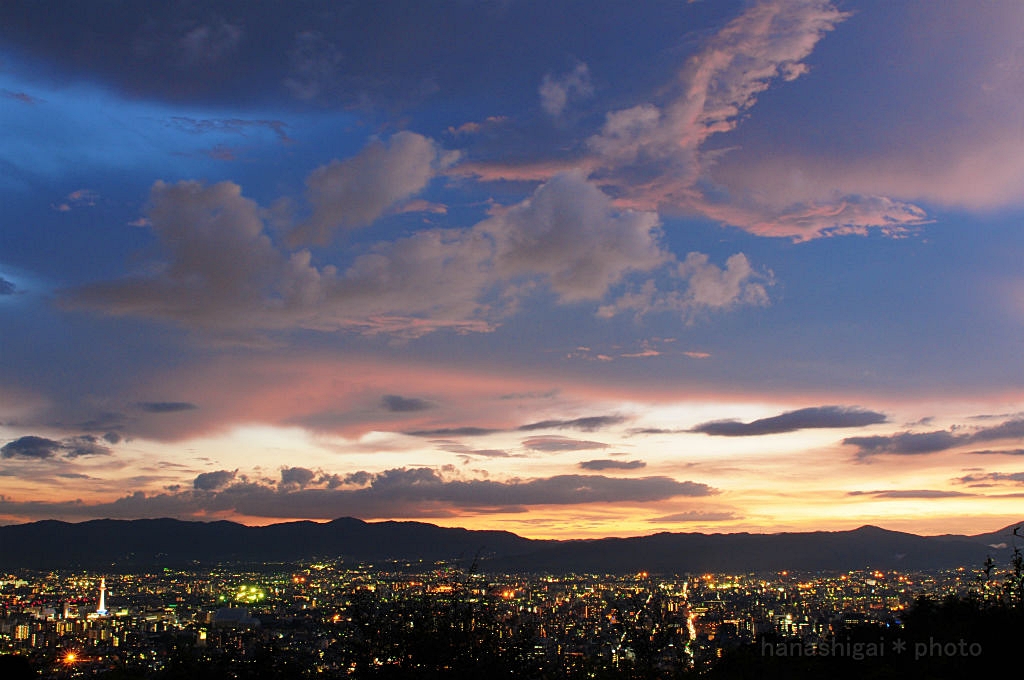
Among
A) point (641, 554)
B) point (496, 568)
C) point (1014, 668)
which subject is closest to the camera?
point (1014, 668)

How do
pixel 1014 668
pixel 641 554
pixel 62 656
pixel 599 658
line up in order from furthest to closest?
pixel 641 554, pixel 62 656, pixel 599 658, pixel 1014 668

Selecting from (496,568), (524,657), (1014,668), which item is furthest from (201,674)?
(496,568)

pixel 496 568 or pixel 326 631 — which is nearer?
pixel 326 631

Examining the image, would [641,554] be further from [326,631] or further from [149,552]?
[326,631]

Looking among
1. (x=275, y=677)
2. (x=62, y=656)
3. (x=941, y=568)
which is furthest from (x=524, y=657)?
(x=941, y=568)

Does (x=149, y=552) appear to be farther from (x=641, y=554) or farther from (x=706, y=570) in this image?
(x=706, y=570)

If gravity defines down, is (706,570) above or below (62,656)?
below

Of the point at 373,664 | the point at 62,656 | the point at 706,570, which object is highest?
the point at 373,664
